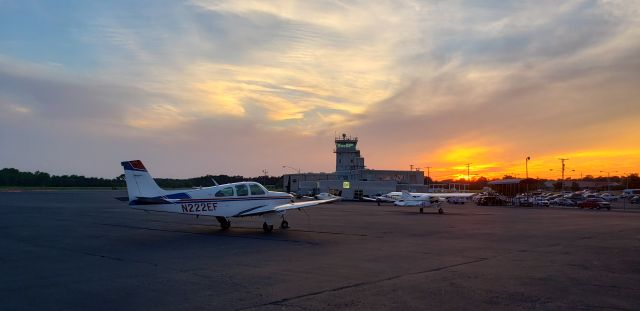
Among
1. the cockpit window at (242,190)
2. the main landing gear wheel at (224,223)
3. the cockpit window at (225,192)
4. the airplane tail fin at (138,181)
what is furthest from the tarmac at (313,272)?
the main landing gear wheel at (224,223)

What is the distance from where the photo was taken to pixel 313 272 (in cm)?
1107

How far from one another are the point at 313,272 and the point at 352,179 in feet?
298

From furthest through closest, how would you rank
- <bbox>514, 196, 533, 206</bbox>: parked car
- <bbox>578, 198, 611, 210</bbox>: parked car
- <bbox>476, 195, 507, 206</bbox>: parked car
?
1. <bbox>476, 195, 507, 206</bbox>: parked car
2. <bbox>514, 196, 533, 206</bbox>: parked car
3. <bbox>578, 198, 611, 210</bbox>: parked car

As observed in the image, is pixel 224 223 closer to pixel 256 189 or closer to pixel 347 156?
pixel 256 189

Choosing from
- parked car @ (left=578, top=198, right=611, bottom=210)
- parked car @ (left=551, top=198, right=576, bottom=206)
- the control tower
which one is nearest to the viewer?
parked car @ (left=578, top=198, right=611, bottom=210)

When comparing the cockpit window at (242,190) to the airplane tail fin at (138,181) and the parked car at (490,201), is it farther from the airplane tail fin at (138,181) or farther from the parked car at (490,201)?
the parked car at (490,201)

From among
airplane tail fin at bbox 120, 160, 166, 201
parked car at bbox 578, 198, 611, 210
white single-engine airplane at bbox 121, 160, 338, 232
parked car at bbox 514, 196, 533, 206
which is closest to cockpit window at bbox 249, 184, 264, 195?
white single-engine airplane at bbox 121, 160, 338, 232

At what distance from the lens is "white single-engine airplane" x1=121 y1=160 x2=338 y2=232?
780 inches

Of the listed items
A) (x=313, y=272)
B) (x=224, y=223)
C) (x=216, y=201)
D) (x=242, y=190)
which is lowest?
(x=313, y=272)

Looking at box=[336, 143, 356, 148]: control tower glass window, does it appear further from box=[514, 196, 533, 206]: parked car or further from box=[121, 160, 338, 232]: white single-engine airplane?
box=[121, 160, 338, 232]: white single-engine airplane

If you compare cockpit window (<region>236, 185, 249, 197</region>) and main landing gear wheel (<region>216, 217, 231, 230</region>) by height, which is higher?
cockpit window (<region>236, 185, 249, 197</region>)

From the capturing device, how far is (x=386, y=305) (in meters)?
7.82

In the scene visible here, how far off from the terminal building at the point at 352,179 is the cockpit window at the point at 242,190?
209 ft

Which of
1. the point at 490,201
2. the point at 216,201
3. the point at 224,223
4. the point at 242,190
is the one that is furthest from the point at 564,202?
the point at 216,201
